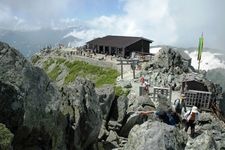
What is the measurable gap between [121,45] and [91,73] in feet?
44.0

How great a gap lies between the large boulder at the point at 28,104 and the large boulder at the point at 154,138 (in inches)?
291

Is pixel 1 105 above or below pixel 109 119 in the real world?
above

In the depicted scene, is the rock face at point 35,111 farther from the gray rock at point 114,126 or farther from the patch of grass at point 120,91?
the patch of grass at point 120,91

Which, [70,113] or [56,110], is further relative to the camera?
[70,113]

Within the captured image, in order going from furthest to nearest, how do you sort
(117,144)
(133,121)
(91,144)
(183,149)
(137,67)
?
(137,67) < (133,121) < (117,144) < (91,144) < (183,149)

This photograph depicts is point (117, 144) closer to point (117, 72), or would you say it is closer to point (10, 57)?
point (10, 57)

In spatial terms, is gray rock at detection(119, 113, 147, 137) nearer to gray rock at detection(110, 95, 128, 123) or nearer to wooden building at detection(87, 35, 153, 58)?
gray rock at detection(110, 95, 128, 123)

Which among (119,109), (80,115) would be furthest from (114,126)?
(80,115)

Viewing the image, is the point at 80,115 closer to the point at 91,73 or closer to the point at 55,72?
the point at 91,73

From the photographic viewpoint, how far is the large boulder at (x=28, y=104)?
2452cm

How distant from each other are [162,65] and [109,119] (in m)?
32.5

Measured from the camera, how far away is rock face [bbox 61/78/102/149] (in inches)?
1196

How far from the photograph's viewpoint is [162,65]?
2810 inches

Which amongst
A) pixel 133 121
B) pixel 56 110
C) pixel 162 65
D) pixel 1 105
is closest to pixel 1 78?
pixel 1 105
